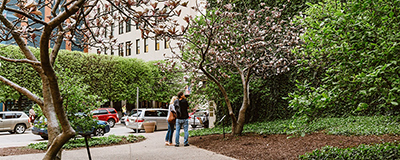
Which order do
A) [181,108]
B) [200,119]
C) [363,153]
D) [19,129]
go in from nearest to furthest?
1. [363,153]
2. [181,108]
3. [19,129]
4. [200,119]

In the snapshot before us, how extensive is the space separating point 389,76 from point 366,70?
276 mm

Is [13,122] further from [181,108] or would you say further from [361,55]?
[361,55]

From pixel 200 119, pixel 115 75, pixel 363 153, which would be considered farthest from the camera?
pixel 115 75

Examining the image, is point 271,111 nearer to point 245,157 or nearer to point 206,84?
point 206,84

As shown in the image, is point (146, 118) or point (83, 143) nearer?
point (83, 143)

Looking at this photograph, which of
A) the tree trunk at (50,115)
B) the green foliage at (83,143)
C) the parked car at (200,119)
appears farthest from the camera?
the parked car at (200,119)

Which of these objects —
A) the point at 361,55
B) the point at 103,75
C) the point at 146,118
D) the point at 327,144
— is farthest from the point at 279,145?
the point at 103,75

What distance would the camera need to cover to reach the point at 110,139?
40.3 feet

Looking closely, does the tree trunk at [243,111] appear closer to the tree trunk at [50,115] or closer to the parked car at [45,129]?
the parked car at [45,129]

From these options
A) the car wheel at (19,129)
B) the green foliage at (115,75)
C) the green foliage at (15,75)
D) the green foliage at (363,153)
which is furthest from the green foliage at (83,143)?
the green foliage at (115,75)

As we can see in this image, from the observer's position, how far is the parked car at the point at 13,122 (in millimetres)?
20500

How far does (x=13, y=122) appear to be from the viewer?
2092cm

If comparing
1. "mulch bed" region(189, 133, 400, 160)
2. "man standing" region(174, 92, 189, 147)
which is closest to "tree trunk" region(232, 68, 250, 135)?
"mulch bed" region(189, 133, 400, 160)

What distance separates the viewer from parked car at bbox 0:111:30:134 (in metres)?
20.5
